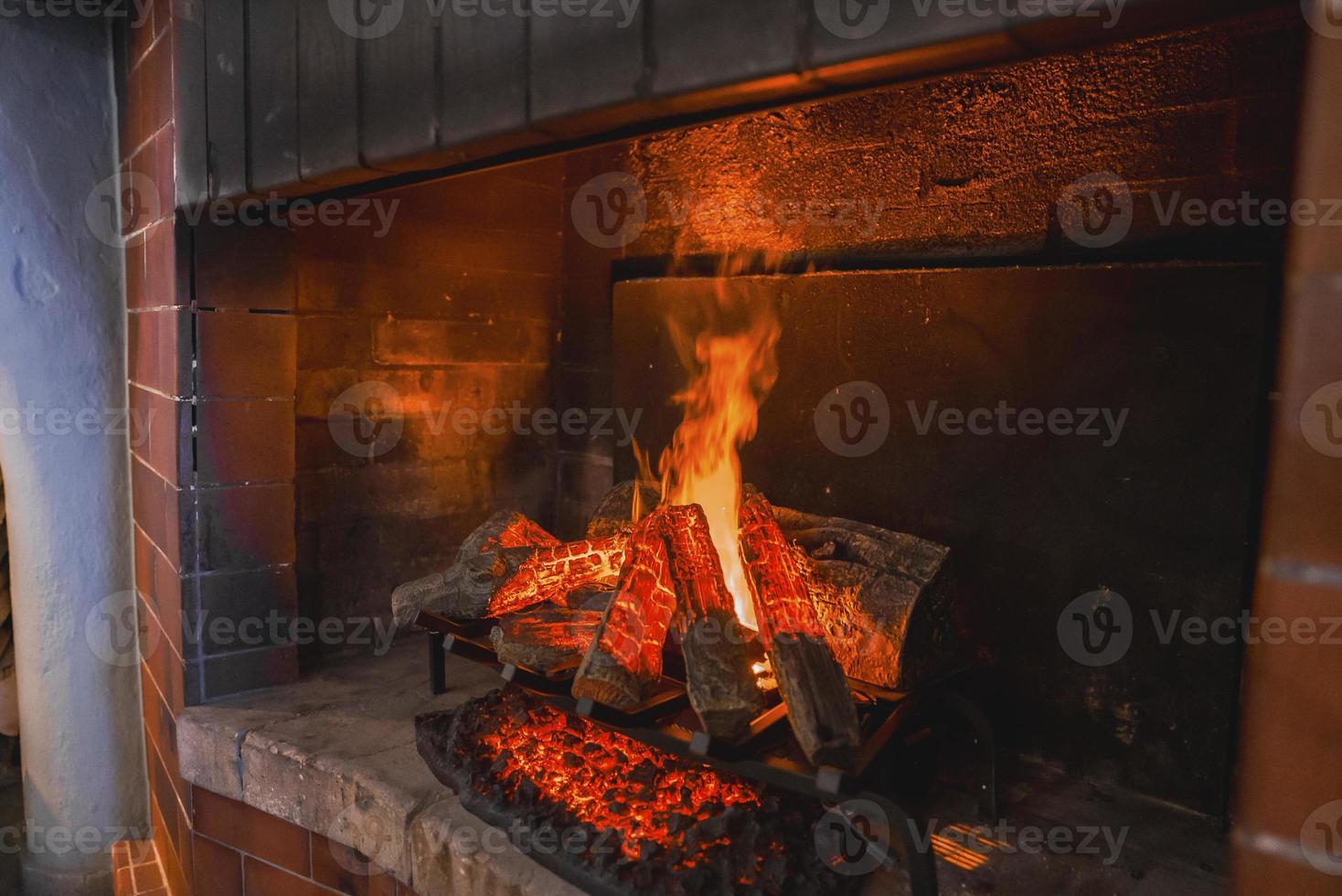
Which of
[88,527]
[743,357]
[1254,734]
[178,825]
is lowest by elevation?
[178,825]

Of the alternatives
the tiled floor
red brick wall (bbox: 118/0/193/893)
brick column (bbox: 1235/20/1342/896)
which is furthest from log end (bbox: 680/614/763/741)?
the tiled floor

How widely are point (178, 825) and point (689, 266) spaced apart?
250cm

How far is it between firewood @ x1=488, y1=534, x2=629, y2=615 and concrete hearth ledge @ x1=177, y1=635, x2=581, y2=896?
0.49 meters

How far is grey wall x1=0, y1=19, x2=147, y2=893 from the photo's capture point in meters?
3.18

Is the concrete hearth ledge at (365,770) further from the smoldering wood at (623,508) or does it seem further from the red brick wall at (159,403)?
the smoldering wood at (623,508)

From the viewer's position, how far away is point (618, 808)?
6.69 feet

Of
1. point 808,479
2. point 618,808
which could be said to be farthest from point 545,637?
point 808,479

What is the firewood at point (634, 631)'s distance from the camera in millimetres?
1969

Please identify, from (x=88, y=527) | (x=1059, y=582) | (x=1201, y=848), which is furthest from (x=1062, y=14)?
(x=88, y=527)

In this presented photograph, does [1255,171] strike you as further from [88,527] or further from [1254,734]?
[88,527]

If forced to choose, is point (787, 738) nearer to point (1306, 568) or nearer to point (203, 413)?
point (1306, 568)

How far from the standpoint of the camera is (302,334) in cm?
305

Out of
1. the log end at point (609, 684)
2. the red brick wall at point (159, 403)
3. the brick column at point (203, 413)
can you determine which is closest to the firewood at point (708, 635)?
the log end at point (609, 684)

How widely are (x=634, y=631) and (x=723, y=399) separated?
1.15 metres
